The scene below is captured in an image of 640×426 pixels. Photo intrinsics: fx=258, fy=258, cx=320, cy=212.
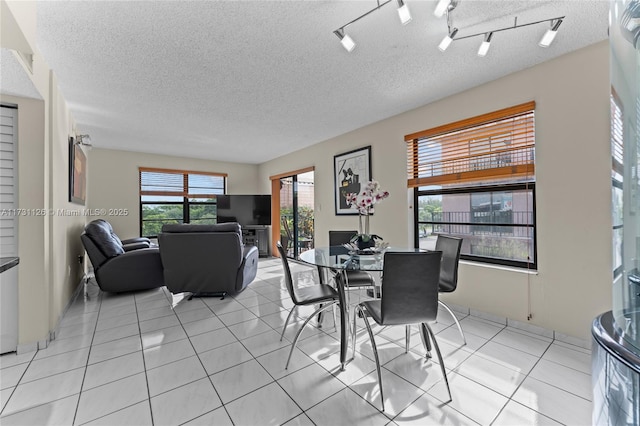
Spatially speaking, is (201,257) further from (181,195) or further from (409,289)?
(181,195)

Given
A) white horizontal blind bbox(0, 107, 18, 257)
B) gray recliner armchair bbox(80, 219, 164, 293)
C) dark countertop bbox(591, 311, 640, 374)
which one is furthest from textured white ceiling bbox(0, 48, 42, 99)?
dark countertop bbox(591, 311, 640, 374)

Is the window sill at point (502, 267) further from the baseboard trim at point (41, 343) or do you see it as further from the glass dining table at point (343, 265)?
the baseboard trim at point (41, 343)

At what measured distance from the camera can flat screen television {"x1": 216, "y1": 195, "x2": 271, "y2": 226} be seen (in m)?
6.34

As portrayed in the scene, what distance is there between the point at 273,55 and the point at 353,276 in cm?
222

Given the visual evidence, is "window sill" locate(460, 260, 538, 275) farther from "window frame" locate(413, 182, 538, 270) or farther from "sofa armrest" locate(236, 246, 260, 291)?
"sofa armrest" locate(236, 246, 260, 291)

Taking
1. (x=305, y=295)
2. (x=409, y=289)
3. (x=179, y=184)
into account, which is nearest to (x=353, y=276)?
(x=305, y=295)

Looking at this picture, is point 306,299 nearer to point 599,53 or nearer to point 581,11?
point 581,11

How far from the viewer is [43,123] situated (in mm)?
2178

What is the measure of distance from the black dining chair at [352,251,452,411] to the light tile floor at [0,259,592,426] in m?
0.22

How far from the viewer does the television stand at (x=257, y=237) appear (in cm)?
638

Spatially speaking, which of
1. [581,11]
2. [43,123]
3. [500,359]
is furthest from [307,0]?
[500,359]

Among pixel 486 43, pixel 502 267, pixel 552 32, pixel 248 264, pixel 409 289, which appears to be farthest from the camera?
pixel 248 264

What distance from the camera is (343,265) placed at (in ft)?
6.64

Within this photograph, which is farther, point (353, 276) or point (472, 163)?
point (472, 163)
